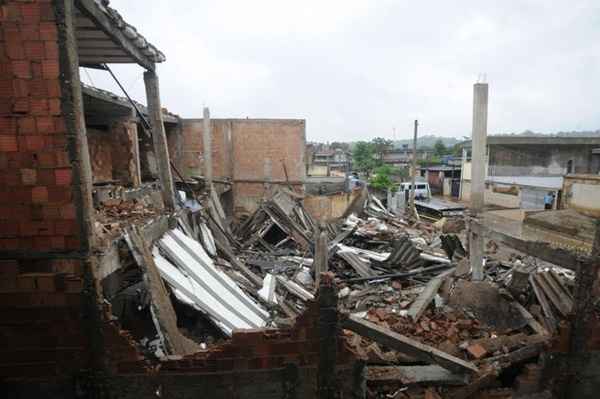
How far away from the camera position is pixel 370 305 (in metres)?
5.84

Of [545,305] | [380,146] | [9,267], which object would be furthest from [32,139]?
[380,146]

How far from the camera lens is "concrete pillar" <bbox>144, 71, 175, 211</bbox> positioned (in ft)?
16.5

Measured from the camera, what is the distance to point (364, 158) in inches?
1603

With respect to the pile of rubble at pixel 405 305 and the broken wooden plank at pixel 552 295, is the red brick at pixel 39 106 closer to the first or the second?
the pile of rubble at pixel 405 305

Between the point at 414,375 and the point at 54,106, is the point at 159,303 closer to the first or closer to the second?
the point at 54,106

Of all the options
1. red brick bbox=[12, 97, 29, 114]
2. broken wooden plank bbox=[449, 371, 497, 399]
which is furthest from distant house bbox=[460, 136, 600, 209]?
red brick bbox=[12, 97, 29, 114]

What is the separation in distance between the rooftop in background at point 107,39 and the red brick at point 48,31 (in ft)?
1.80

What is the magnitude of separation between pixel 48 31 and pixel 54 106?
52 cm

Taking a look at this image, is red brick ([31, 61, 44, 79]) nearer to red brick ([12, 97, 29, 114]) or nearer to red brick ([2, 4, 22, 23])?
red brick ([12, 97, 29, 114])

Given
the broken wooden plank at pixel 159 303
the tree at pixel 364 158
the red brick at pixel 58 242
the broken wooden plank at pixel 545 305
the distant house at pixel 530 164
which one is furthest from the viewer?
the tree at pixel 364 158

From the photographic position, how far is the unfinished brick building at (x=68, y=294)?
7.36 ft

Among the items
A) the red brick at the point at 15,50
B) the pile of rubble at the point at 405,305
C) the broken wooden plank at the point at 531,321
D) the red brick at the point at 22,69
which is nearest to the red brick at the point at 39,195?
the red brick at the point at 22,69

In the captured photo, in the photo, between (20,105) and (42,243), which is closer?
(20,105)

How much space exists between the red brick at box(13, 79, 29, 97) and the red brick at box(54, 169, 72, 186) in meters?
0.58
